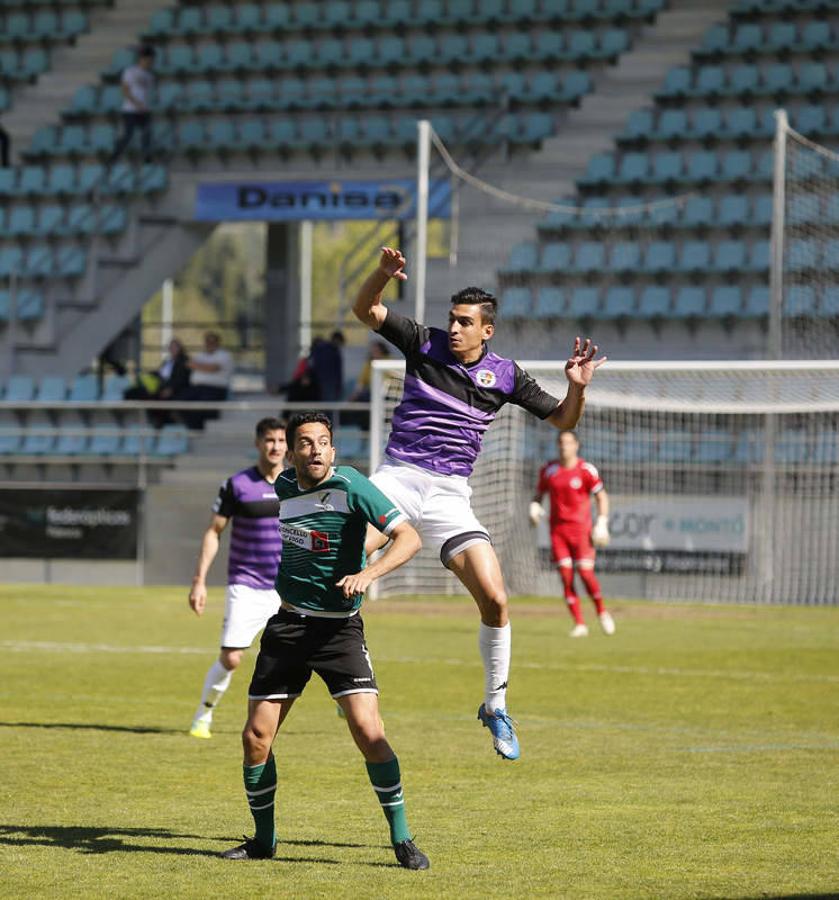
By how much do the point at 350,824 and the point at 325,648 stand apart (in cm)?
141

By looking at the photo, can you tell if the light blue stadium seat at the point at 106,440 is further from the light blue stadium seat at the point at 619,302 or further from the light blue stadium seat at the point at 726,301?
the light blue stadium seat at the point at 726,301

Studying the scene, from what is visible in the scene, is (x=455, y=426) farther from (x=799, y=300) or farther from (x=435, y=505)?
(x=799, y=300)

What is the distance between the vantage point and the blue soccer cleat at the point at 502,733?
834 cm

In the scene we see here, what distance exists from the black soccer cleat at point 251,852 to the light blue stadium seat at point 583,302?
66.1ft

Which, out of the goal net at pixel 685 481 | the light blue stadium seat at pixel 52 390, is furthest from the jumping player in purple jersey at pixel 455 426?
the light blue stadium seat at pixel 52 390

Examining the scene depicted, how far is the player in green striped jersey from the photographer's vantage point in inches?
283

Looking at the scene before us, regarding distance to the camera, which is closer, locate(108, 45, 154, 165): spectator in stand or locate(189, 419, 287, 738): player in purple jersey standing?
locate(189, 419, 287, 738): player in purple jersey standing

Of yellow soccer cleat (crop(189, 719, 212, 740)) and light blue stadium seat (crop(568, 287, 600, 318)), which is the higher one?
light blue stadium seat (crop(568, 287, 600, 318))

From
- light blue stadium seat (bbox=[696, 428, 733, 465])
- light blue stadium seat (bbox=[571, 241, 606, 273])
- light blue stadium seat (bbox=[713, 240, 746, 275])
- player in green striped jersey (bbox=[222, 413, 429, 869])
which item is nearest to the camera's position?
player in green striped jersey (bbox=[222, 413, 429, 869])

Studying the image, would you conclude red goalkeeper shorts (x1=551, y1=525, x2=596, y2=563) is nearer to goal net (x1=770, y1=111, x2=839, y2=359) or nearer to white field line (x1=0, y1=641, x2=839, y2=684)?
white field line (x1=0, y1=641, x2=839, y2=684)

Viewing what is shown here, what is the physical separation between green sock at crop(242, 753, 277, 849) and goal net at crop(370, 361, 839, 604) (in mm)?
14466

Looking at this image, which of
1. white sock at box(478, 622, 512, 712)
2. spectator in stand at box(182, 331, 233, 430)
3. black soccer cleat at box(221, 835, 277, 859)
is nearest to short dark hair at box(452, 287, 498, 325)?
white sock at box(478, 622, 512, 712)

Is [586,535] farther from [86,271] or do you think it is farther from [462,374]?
[86,271]

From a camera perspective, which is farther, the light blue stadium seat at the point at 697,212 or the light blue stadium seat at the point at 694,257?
the light blue stadium seat at the point at 697,212
